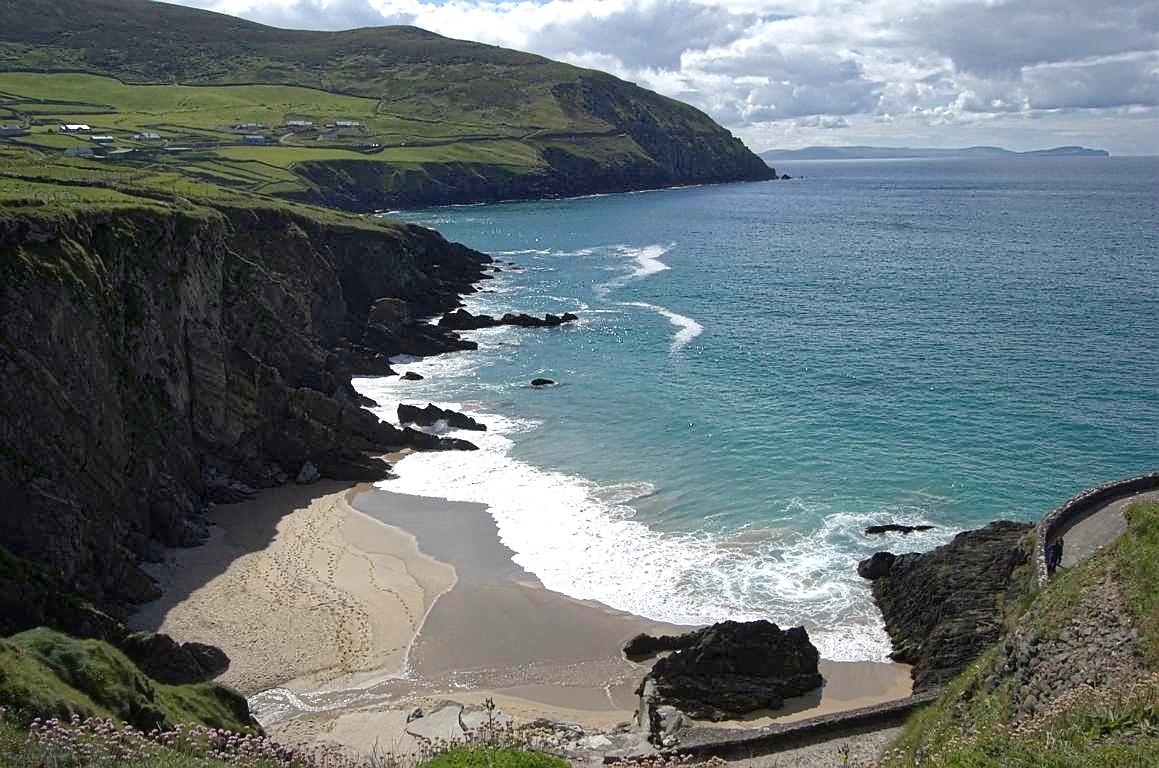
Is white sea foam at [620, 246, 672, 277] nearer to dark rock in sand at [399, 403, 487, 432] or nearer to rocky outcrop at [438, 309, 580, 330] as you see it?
rocky outcrop at [438, 309, 580, 330]

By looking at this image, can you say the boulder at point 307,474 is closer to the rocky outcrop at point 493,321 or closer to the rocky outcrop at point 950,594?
the rocky outcrop at point 950,594

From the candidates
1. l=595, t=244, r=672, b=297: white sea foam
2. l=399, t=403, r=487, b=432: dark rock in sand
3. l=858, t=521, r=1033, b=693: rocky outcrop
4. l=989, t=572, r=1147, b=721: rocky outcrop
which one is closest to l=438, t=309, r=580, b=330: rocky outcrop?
l=595, t=244, r=672, b=297: white sea foam

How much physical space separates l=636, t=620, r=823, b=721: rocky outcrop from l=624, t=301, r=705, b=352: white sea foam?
42716mm

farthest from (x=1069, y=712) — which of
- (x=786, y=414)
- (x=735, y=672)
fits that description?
(x=786, y=414)

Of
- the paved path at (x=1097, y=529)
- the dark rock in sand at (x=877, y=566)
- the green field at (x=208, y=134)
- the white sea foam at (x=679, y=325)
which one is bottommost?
the dark rock in sand at (x=877, y=566)

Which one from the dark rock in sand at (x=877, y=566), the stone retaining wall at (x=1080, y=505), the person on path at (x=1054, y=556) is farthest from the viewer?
the dark rock in sand at (x=877, y=566)

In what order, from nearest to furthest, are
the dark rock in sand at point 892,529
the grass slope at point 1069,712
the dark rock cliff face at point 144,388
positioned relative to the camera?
1. the grass slope at point 1069,712
2. the dark rock cliff face at point 144,388
3. the dark rock in sand at point 892,529

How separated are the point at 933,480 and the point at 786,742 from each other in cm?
2220

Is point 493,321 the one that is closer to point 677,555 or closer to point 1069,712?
point 677,555

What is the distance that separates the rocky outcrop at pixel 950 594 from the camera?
28.7 m

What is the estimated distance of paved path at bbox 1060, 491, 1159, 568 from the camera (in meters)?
29.1

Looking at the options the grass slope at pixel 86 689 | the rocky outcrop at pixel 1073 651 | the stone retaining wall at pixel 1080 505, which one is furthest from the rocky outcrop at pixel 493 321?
the rocky outcrop at pixel 1073 651

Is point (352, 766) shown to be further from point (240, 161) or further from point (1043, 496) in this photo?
point (240, 161)

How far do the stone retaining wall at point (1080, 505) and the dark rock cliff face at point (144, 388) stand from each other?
92.9 ft
